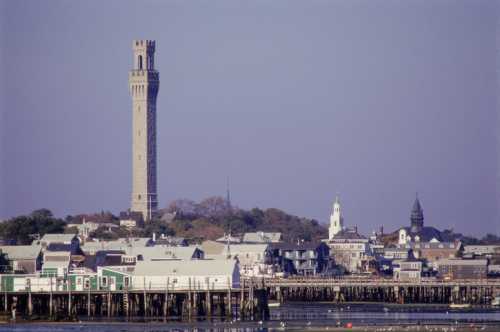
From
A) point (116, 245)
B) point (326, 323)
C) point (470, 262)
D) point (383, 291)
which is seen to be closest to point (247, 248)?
point (116, 245)

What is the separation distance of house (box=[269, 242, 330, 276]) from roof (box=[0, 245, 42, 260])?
33390mm

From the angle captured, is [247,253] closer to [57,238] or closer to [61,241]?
[57,238]

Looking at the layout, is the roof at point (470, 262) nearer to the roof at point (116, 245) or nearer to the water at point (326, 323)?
the roof at point (116, 245)

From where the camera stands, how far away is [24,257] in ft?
500

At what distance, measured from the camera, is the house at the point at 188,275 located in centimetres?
11769

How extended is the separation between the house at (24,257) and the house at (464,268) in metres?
50.7

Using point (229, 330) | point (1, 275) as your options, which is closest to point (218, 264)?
point (1, 275)

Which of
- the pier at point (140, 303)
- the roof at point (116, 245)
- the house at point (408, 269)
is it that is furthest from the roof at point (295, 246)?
the pier at point (140, 303)

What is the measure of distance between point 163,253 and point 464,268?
59.0 meters

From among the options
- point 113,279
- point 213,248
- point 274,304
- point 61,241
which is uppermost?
point 61,241

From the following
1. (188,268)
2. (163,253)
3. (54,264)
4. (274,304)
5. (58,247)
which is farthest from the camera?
(58,247)

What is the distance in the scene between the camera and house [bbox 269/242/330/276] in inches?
7269

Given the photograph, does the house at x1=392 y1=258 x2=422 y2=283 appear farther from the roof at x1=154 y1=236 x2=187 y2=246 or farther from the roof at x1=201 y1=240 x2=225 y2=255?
the roof at x1=154 y1=236 x2=187 y2=246

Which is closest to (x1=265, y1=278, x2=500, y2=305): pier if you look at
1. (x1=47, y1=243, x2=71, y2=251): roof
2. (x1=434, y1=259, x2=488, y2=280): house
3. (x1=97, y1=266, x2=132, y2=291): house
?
(x1=47, y1=243, x2=71, y2=251): roof
